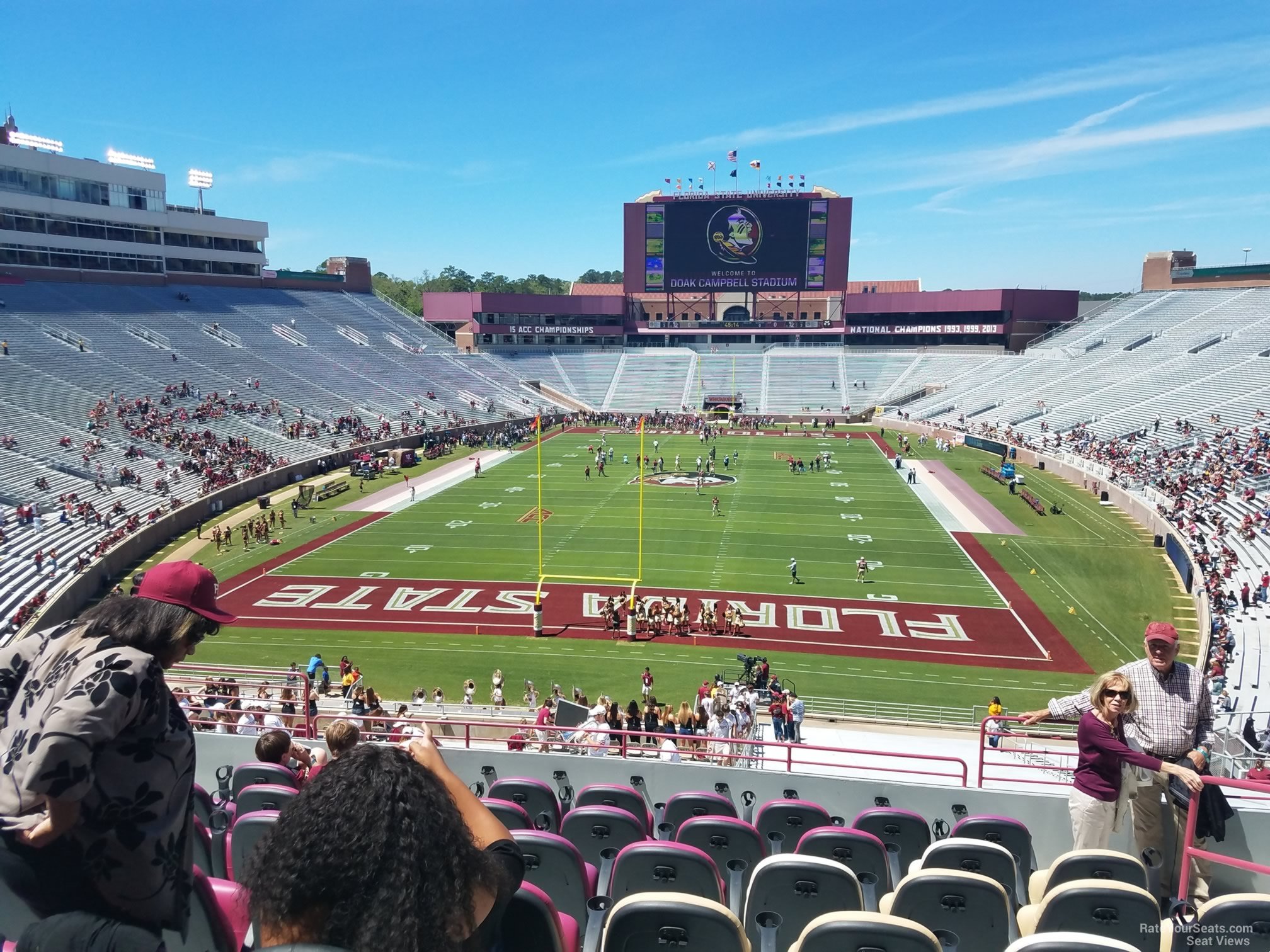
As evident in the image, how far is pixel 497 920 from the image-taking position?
2342 millimetres

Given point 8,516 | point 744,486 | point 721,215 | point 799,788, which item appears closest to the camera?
point 799,788

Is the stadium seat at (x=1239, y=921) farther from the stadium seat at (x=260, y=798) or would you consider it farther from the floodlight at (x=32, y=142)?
the floodlight at (x=32, y=142)

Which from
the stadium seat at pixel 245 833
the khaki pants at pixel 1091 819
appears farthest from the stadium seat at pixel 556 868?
the khaki pants at pixel 1091 819

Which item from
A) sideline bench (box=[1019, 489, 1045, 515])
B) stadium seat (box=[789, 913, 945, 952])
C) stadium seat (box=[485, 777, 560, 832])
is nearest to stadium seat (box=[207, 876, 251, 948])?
stadium seat (box=[789, 913, 945, 952])

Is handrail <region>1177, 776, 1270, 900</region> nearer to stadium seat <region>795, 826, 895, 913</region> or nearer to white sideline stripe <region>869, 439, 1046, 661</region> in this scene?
stadium seat <region>795, 826, 895, 913</region>

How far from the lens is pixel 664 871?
446cm

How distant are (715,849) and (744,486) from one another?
35.0 metres

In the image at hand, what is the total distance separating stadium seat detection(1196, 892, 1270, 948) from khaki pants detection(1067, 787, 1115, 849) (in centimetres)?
140

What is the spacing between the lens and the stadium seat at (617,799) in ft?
20.3

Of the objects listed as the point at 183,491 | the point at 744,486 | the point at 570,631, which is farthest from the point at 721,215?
the point at 570,631

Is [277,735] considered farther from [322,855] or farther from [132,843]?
[322,855]

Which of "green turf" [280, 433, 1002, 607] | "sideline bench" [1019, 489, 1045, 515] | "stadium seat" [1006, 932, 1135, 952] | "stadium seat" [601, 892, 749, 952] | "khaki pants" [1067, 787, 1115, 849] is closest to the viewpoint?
"stadium seat" [1006, 932, 1135, 952]

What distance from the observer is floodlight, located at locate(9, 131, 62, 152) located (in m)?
53.9

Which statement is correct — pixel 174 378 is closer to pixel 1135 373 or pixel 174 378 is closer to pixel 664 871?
pixel 664 871
